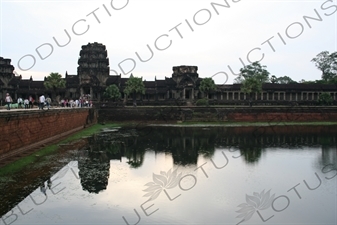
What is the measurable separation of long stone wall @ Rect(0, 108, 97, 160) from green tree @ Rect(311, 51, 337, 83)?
70479mm

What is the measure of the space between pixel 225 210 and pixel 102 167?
25.6 feet

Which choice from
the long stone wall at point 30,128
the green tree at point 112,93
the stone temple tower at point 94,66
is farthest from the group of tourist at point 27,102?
the stone temple tower at point 94,66

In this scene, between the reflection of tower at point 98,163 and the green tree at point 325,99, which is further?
the green tree at point 325,99

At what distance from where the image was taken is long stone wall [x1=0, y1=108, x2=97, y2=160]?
614 inches

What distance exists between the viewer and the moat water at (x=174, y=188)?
1000cm

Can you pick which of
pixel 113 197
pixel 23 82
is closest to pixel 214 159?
pixel 113 197

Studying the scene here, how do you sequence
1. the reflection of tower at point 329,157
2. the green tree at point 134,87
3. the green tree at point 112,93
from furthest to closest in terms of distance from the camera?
the green tree at point 112,93
the green tree at point 134,87
the reflection of tower at point 329,157

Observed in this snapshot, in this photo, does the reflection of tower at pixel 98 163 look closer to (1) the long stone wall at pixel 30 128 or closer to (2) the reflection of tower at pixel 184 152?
(1) the long stone wall at pixel 30 128

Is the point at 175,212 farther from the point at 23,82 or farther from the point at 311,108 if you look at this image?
the point at 23,82

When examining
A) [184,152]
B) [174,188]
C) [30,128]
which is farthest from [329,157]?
[30,128]

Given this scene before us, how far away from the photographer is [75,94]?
63.5 meters

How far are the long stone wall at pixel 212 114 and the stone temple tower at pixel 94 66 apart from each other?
15.9m

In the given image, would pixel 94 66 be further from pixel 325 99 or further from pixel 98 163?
pixel 98 163

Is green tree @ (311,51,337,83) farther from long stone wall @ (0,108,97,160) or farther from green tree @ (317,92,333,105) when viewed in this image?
long stone wall @ (0,108,97,160)
